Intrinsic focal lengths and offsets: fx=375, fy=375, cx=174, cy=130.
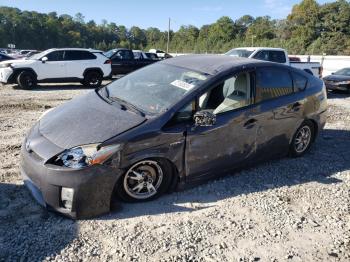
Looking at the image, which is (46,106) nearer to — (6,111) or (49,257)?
(6,111)

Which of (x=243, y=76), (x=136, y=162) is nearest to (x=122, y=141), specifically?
(x=136, y=162)

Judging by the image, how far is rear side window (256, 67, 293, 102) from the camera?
501 centimetres

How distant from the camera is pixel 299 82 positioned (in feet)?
18.6

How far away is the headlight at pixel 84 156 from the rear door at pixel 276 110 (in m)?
2.17

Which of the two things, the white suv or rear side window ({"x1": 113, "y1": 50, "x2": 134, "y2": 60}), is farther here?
rear side window ({"x1": 113, "y1": 50, "x2": 134, "y2": 60})

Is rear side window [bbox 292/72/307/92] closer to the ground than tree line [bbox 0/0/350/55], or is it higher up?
closer to the ground

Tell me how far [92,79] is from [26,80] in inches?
103

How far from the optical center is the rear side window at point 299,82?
5.59 m

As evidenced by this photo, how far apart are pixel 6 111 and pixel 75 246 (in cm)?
672

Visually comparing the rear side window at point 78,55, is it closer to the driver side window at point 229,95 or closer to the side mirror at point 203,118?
the driver side window at point 229,95

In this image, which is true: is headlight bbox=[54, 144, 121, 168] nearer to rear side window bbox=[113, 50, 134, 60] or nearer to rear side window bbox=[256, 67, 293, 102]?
rear side window bbox=[256, 67, 293, 102]

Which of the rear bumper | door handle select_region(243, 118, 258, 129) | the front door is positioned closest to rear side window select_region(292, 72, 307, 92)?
the front door

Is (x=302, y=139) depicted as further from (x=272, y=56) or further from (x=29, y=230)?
(x=272, y=56)

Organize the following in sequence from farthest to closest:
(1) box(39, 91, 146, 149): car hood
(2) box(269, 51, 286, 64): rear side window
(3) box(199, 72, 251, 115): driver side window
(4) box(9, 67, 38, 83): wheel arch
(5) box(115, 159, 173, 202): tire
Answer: (2) box(269, 51, 286, 64): rear side window
(4) box(9, 67, 38, 83): wheel arch
(3) box(199, 72, 251, 115): driver side window
(5) box(115, 159, 173, 202): tire
(1) box(39, 91, 146, 149): car hood
